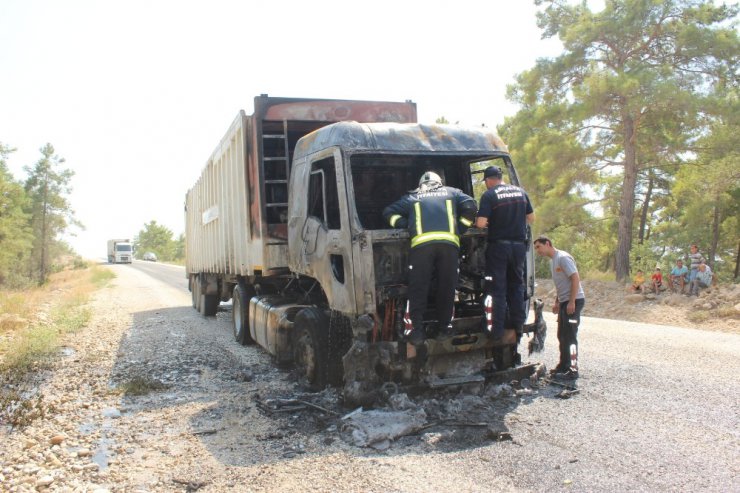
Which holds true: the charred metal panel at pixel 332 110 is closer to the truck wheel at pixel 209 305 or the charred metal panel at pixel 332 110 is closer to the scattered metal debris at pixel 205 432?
the scattered metal debris at pixel 205 432

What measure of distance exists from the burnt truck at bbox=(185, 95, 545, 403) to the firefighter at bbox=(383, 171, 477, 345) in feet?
0.54

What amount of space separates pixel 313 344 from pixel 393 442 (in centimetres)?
172

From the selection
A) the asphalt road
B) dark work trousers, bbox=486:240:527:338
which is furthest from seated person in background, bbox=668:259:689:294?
dark work trousers, bbox=486:240:527:338

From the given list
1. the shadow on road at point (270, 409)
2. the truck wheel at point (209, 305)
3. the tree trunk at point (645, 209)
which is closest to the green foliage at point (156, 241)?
the tree trunk at point (645, 209)

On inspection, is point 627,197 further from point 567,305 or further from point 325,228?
point 325,228

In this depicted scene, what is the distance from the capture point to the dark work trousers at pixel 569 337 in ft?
19.7

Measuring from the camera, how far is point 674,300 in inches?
577

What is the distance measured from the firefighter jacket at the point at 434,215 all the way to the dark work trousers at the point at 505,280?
38 centimetres

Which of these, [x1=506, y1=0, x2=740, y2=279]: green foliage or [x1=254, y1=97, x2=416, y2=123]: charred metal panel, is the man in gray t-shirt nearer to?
[x1=254, y1=97, x2=416, y2=123]: charred metal panel

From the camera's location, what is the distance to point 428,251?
4.87 metres

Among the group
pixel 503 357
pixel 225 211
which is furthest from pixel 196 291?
pixel 503 357

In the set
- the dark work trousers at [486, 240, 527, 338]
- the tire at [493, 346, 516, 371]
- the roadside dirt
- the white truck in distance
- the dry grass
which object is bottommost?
the roadside dirt

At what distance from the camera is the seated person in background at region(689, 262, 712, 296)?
14.6 m

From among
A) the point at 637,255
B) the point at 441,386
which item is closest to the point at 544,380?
the point at 441,386
